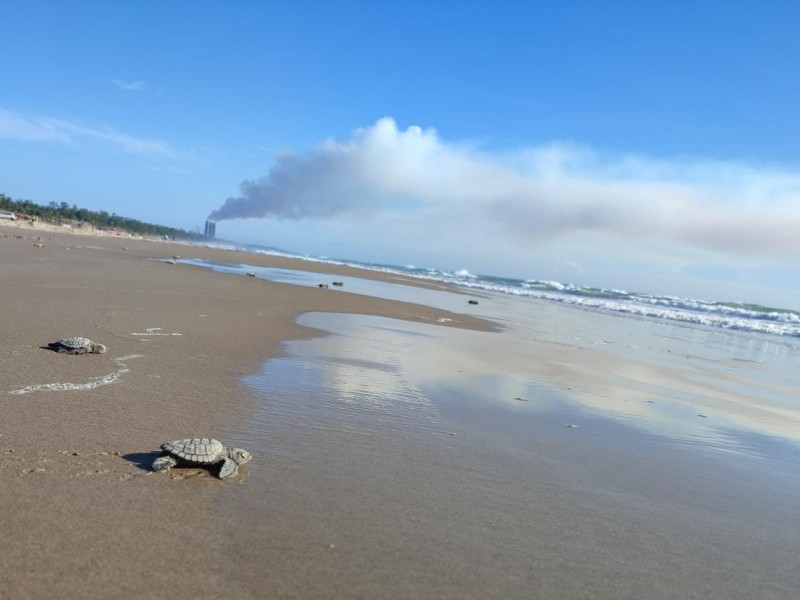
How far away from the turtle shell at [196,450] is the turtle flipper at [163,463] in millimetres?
53

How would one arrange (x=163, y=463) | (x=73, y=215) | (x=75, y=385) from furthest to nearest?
(x=73, y=215) < (x=75, y=385) < (x=163, y=463)

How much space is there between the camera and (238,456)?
526 cm

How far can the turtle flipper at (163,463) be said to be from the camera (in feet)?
16.1

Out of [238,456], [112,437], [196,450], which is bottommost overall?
[112,437]

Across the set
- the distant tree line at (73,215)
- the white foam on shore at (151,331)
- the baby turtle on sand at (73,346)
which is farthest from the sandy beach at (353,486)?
the distant tree line at (73,215)

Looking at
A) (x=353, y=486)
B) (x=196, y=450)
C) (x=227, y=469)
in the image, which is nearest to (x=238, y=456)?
(x=227, y=469)

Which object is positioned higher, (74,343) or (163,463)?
(74,343)

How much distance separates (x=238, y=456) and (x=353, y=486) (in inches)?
45.4

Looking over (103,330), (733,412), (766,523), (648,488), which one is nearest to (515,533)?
(648,488)

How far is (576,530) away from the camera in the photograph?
191 inches

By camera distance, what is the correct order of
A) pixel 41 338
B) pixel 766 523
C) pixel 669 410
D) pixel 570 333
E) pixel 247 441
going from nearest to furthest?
1. pixel 766 523
2. pixel 247 441
3. pixel 41 338
4. pixel 669 410
5. pixel 570 333

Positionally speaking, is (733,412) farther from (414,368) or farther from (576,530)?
(576,530)

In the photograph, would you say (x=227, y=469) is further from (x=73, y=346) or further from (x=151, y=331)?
(x=151, y=331)

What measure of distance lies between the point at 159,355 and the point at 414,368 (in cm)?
487
